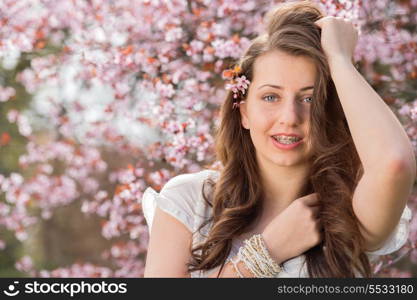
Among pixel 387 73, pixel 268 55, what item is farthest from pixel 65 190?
pixel 268 55

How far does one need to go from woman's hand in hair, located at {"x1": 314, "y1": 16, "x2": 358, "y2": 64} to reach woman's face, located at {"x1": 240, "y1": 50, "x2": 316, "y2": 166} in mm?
78

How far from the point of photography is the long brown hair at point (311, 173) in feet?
5.95

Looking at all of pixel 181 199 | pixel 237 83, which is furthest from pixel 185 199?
pixel 237 83

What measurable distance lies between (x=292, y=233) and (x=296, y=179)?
0.85 feet

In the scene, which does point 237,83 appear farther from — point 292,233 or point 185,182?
point 292,233

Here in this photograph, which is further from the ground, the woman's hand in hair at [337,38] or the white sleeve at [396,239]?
the woman's hand in hair at [337,38]

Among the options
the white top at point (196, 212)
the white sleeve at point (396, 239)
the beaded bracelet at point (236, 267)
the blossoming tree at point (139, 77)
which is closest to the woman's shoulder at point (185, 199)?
the white top at point (196, 212)

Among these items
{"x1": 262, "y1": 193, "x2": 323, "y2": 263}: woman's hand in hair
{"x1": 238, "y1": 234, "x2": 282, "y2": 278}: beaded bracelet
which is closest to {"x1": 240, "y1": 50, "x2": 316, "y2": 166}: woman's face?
{"x1": 262, "y1": 193, "x2": 323, "y2": 263}: woman's hand in hair

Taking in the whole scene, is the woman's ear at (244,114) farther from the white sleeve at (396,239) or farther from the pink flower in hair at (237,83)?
the white sleeve at (396,239)

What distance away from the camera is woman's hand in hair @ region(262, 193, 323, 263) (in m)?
1.76

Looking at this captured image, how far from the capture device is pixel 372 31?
3.82m

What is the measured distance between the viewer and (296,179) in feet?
6.48

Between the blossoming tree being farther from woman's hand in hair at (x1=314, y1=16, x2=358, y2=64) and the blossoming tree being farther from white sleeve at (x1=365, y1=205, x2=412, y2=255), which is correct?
woman's hand in hair at (x1=314, y1=16, x2=358, y2=64)

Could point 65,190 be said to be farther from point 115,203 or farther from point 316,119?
point 316,119
